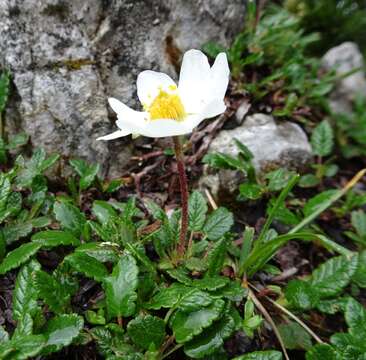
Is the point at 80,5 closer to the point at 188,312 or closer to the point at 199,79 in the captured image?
the point at 199,79

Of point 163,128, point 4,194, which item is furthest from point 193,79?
point 4,194

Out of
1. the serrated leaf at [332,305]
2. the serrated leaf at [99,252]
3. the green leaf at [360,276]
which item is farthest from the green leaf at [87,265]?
the green leaf at [360,276]

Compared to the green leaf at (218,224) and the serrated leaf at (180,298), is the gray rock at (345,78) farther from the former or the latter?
the serrated leaf at (180,298)

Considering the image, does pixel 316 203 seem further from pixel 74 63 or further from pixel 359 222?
pixel 74 63

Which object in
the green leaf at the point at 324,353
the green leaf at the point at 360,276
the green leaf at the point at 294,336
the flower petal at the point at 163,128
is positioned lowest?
the green leaf at the point at 294,336

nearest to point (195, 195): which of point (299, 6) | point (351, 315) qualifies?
point (351, 315)

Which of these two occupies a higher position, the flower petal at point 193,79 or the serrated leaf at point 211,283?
the flower petal at point 193,79
